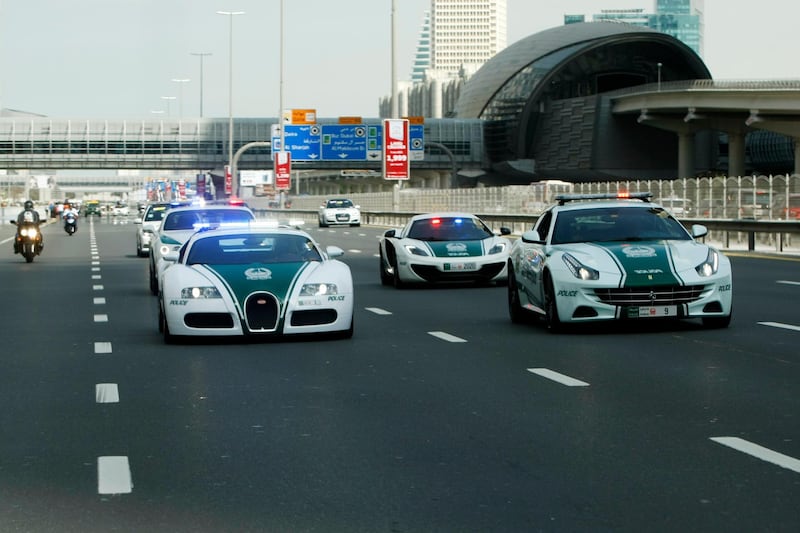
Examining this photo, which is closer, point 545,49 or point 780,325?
point 780,325

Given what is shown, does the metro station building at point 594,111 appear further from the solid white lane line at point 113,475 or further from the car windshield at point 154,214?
the solid white lane line at point 113,475

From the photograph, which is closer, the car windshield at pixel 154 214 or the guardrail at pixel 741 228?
the guardrail at pixel 741 228

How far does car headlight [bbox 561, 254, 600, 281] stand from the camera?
1474 centimetres

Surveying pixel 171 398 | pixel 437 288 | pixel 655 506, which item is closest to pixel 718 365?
pixel 171 398

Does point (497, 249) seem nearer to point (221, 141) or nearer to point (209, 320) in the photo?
point (209, 320)

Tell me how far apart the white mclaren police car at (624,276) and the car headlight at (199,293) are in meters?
3.31

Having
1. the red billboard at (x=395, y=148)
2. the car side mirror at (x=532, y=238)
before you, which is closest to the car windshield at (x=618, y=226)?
the car side mirror at (x=532, y=238)

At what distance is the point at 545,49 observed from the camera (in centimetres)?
14600

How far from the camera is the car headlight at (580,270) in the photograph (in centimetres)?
1474

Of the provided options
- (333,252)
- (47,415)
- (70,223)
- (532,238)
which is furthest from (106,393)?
(70,223)

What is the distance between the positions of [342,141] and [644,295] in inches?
2896

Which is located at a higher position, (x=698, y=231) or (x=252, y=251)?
(x=698, y=231)

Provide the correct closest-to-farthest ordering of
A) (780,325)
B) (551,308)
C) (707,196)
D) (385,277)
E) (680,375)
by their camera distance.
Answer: (680,375) < (551,308) < (780,325) < (385,277) < (707,196)

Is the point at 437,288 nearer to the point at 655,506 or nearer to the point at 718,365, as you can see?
the point at 718,365
